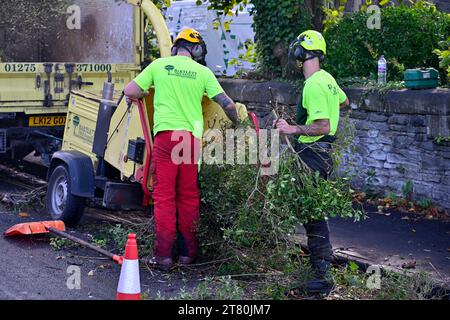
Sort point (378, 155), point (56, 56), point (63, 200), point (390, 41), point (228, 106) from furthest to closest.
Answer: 1. point (56, 56)
2. point (390, 41)
3. point (378, 155)
4. point (63, 200)
5. point (228, 106)

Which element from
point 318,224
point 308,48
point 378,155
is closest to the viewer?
point 318,224

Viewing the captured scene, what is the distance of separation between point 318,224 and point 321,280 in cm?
46

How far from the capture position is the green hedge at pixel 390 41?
11039 mm

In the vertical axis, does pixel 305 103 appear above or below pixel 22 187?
above

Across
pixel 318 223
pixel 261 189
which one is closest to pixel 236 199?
pixel 261 189

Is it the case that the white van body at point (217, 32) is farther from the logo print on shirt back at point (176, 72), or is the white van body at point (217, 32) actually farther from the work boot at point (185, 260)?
the work boot at point (185, 260)

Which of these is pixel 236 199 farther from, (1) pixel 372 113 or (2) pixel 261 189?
(1) pixel 372 113

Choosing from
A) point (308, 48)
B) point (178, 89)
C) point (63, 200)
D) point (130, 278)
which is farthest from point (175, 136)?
point (63, 200)

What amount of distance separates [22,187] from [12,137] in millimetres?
670

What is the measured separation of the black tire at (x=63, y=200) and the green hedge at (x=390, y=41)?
169 inches

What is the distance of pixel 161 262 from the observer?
7238 mm

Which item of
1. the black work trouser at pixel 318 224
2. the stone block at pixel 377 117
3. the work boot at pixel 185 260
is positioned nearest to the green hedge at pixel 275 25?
the stone block at pixel 377 117

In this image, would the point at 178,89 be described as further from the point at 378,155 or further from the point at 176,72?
the point at 378,155

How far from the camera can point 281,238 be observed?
22.5 ft
